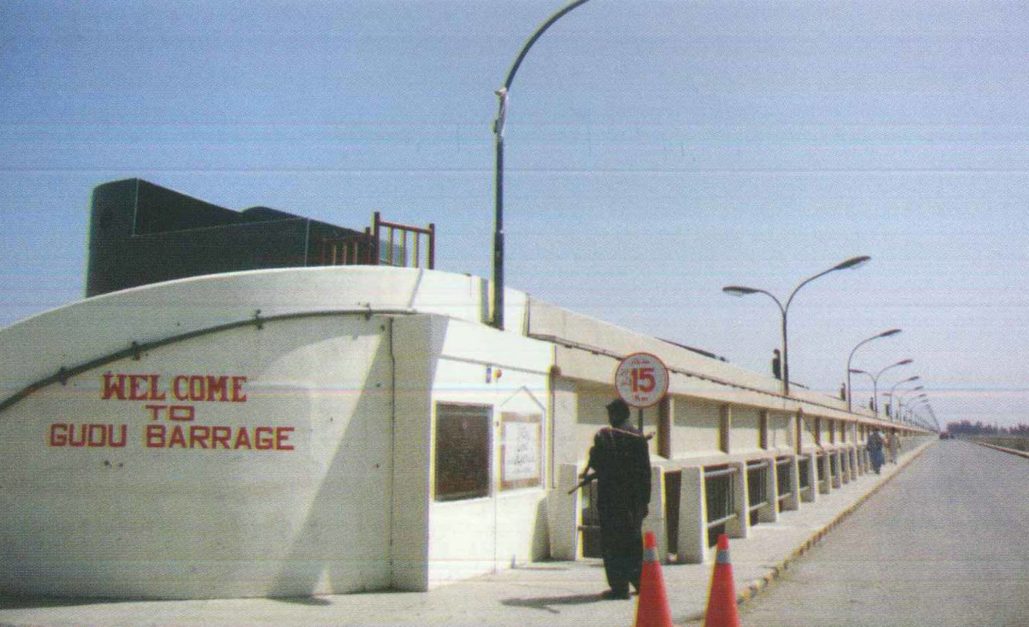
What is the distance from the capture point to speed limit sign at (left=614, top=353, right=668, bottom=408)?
9383 millimetres

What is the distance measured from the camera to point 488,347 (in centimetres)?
967

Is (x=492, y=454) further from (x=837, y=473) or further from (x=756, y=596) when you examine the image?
(x=837, y=473)

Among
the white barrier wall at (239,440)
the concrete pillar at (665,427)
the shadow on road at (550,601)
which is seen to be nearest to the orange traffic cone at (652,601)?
the shadow on road at (550,601)

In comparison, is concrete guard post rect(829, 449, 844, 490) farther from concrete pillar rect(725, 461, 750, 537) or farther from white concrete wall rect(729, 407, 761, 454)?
concrete pillar rect(725, 461, 750, 537)

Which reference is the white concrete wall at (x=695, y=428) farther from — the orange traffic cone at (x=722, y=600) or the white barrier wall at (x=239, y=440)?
the orange traffic cone at (x=722, y=600)

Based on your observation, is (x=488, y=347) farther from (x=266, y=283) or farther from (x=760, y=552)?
(x=760, y=552)

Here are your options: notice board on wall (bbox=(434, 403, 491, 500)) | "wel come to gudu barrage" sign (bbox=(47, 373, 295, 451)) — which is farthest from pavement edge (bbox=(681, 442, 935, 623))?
"wel come to gudu barrage" sign (bbox=(47, 373, 295, 451))

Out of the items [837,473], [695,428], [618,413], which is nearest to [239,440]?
[618,413]

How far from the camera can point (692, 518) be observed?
1109 cm

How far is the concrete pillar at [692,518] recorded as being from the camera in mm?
10945

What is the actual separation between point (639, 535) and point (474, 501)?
1.98 metres

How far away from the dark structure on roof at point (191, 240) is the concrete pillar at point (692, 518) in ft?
14.3

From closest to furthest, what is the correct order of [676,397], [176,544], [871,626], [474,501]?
[871,626] < [176,544] < [474,501] < [676,397]

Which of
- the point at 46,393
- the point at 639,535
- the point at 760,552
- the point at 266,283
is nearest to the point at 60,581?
the point at 46,393
